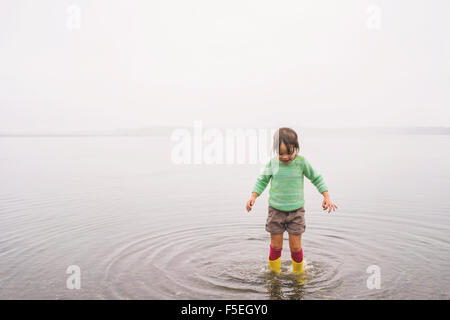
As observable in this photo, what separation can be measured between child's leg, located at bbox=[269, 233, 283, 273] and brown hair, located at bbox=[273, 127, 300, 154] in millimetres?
1514

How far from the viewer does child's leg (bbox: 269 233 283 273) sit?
273 inches

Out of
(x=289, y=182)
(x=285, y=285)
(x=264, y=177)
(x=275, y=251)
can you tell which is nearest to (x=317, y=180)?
(x=289, y=182)

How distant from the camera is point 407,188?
17297mm

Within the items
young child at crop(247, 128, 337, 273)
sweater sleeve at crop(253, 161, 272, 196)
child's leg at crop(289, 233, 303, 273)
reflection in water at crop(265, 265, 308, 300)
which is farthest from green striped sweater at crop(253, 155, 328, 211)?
reflection in water at crop(265, 265, 308, 300)

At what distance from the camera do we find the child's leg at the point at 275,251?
6.94m

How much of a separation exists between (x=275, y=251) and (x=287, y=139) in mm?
1984

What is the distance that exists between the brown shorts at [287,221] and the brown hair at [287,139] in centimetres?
105

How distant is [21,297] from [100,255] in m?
2.19

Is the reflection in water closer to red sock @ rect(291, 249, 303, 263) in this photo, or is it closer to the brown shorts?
red sock @ rect(291, 249, 303, 263)

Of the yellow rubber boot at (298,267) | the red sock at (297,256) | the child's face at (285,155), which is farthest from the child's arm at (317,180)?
the yellow rubber boot at (298,267)

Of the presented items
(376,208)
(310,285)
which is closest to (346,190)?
(376,208)

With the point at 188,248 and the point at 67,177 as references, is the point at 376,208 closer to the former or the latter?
the point at 188,248

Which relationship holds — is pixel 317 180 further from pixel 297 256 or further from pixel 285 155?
pixel 297 256
